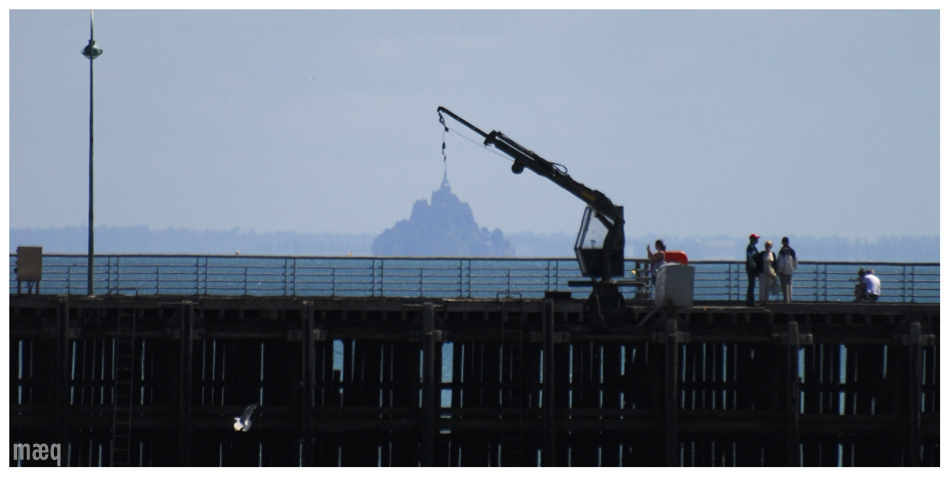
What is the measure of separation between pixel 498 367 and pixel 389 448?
260 cm

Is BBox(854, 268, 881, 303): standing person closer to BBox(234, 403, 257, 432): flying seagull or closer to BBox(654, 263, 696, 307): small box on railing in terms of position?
BBox(654, 263, 696, 307): small box on railing

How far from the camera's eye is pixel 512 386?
19.4 m

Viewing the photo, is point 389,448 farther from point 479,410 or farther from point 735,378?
point 735,378

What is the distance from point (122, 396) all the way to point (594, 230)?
9550mm

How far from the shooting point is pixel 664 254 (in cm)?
2184

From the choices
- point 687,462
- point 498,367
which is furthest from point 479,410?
point 687,462

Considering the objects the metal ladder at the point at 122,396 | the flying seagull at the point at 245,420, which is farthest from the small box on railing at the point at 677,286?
the metal ladder at the point at 122,396

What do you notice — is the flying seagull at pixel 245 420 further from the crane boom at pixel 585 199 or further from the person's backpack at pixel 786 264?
the person's backpack at pixel 786 264

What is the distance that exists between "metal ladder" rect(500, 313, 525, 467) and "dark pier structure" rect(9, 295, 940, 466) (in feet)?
0.13

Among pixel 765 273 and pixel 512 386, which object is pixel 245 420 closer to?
pixel 512 386

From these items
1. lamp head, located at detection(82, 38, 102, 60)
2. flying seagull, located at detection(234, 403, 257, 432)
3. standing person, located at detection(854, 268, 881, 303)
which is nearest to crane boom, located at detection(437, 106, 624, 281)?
standing person, located at detection(854, 268, 881, 303)

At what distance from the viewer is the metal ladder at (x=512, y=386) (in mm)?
19016

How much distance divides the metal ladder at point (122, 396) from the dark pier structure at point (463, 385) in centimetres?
5

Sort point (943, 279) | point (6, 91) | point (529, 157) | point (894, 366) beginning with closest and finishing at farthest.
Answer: point (6, 91) → point (943, 279) → point (894, 366) → point (529, 157)
